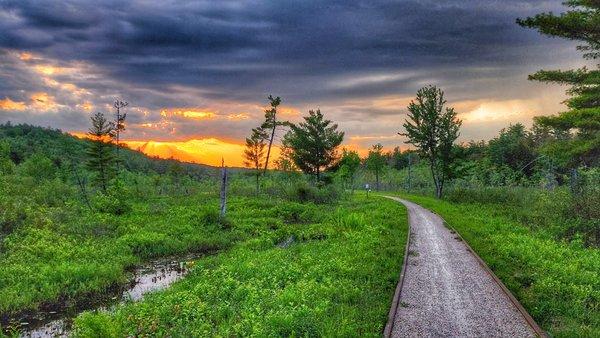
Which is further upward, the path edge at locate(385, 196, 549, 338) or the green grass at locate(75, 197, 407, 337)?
the path edge at locate(385, 196, 549, 338)

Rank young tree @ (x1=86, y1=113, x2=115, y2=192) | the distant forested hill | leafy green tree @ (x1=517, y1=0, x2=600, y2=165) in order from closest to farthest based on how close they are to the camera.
A: leafy green tree @ (x1=517, y1=0, x2=600, y2=165)
young tree @ (x1=86, y1=113, x2=115, y2=192)
the distant forested hill

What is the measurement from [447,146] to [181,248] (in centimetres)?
3297

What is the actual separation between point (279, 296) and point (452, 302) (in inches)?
187

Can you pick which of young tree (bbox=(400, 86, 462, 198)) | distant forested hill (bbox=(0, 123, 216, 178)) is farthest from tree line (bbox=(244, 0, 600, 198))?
distant forested hill (bbox=(0, 123, 216, 178))

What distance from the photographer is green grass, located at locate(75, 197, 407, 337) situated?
9.73 meters

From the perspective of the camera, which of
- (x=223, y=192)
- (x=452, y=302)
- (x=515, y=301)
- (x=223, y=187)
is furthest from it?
(x=223, y=187)

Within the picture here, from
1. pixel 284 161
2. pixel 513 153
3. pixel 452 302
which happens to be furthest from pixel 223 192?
pixel 513 153

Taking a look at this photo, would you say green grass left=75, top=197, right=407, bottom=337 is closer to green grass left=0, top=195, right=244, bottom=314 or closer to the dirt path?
the dirt path

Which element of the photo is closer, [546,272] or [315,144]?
[546,272]

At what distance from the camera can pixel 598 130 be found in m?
23.8

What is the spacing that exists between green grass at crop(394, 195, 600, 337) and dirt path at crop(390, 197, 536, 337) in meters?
0.63

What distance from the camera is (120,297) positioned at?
14516mm

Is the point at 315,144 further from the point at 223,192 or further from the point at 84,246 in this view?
the point at 84,246

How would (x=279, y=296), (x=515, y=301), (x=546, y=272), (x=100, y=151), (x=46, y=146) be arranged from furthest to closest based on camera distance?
(x=46, y=146)
(x=100, y=151)
(x=546, y=272)
(x=279, y=296)
(x=515, y=301)
